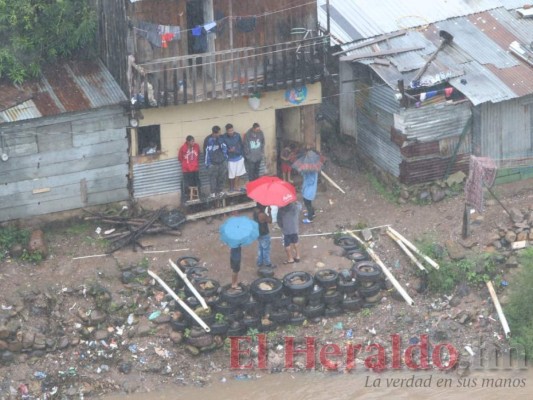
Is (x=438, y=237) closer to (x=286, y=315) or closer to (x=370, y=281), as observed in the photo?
(x=370, y=281)

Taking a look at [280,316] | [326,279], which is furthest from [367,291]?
[280,316]

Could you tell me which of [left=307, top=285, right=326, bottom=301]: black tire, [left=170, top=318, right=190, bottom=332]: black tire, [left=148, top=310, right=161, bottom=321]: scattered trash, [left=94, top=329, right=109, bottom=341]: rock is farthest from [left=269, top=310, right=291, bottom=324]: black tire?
[left=94, top=329, right=109, bottom=341]: rock

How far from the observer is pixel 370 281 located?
2072 cm

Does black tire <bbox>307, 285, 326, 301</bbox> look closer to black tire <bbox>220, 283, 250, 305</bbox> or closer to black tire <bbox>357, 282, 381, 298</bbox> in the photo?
black tire <bbox>357, 282, 381, 298</bbox>

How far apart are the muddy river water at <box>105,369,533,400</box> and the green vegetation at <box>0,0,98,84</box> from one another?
22.0 ft

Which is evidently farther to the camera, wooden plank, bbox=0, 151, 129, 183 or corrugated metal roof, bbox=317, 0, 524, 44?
corrugated metal roof, bbox=317, 0, 524, 44

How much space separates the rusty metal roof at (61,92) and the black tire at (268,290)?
4.39 meters

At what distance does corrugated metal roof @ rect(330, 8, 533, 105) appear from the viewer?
2236 cm

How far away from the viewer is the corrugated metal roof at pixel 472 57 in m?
22.4

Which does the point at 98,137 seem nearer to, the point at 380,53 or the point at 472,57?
the point at 380,53

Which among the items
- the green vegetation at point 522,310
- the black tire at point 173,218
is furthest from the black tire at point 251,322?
the green vegetation at point 522,310

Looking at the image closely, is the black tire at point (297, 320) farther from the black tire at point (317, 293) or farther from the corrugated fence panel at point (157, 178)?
the corrugated fence panel at point (157, 178)

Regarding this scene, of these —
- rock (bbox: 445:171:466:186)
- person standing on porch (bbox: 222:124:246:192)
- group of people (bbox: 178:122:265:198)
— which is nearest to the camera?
group of people (bbox: 178:122:265:198)

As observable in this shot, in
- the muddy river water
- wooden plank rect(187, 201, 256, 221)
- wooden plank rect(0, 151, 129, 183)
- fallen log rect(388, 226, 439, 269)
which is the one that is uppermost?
wooden plank rect(0, 151, 129, 183)
